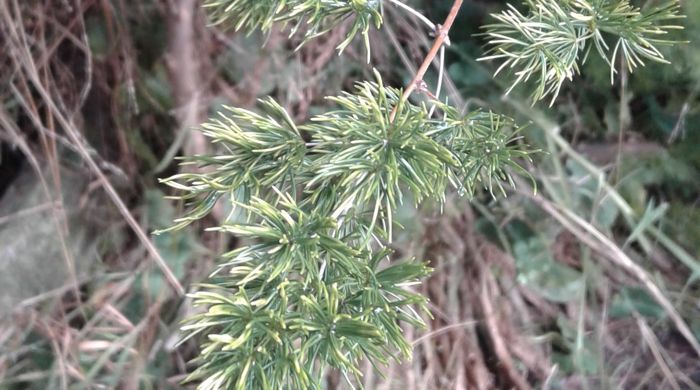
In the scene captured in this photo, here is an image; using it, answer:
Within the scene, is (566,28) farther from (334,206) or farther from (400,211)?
(400,211)

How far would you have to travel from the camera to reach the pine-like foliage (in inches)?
13.8

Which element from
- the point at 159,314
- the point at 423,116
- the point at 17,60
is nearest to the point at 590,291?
the point at 159,314

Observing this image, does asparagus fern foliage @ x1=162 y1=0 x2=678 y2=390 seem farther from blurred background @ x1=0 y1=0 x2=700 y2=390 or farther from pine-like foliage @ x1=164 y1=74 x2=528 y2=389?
blurred background @ x1=0 y1=0 x2=700 y2=390

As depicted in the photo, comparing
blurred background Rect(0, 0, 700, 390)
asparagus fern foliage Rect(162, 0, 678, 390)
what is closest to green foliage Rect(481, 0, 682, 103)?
asparagus fern foliage Rect(162, 0, 678, 390)

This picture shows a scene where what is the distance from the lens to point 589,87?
114 centimetres

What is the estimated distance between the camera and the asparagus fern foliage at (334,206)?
1.15ft

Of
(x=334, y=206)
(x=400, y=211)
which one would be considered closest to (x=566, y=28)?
(x=334, y=206)

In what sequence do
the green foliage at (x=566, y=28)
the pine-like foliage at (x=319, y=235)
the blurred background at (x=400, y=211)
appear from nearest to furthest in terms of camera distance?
the pine-like foliage at (x=319, y=235), the green foliage at (x=566, y=28), the blurred background at (x=400, y=211)

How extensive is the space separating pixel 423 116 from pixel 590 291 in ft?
2.57

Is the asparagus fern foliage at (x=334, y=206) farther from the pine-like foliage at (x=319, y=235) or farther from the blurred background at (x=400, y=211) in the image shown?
the blurred background at (x=400, y=211)

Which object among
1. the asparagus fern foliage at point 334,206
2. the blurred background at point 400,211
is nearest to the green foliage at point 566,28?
the asparagus fern foliage at point 334,206

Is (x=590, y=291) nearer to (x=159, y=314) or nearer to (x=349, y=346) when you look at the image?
(x=159, y=314)

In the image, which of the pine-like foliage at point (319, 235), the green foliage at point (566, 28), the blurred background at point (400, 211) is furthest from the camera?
the blurred background at point (400, 211)

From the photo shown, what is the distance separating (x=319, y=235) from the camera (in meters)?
0.37
